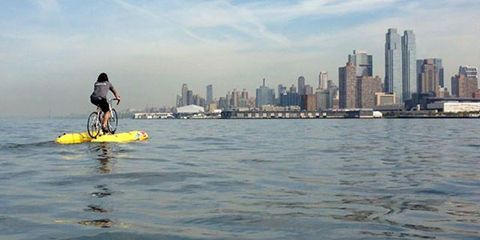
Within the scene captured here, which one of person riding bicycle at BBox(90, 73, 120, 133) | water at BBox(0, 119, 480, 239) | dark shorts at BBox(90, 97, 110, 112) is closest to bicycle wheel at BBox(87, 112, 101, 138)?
person riding bicycle at BBox(90, 73, 120, 133)

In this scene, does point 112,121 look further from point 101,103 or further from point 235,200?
point 235,200

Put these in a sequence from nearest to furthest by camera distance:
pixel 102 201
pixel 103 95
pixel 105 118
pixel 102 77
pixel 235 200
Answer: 1. pixel 102 201
2. pixel 235 200
3. pixel 103 95
4. pixel 102 77
5. pixel 105 118

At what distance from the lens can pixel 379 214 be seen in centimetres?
731

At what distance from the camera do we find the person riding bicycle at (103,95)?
71.7 ft

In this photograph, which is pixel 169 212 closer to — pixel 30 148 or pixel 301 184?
pixel 301 184

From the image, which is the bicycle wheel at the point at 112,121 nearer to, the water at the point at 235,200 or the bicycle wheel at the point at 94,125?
the bicycle wheel at the point at 94,125

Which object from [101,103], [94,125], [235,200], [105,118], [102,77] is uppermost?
[102,77]

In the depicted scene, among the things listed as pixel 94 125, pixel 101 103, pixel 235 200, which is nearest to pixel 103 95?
pixel 101 103

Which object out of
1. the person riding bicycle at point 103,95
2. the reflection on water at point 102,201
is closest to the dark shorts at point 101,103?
the person riding bicycle at point 103,95

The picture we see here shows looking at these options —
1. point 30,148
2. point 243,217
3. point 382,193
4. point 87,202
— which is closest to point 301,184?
point 382,193

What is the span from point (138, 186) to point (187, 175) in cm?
195

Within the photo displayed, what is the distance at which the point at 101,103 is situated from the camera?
72.4 feet

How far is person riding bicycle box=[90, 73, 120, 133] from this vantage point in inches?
861

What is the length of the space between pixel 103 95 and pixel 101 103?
388 mm
